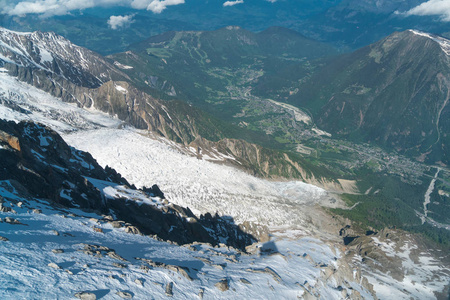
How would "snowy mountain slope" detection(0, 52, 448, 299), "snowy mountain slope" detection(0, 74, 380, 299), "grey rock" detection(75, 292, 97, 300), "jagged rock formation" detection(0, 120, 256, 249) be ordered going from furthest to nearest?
"jagged rock formation" detection(0, 120, 256, 249) → "snowy mountain slope" detection(0, 52, 448, 299) → "snowy mountain slope" detection(0, 74, 380, 299) → "grey rock" detection(75, 292, 97, 300)

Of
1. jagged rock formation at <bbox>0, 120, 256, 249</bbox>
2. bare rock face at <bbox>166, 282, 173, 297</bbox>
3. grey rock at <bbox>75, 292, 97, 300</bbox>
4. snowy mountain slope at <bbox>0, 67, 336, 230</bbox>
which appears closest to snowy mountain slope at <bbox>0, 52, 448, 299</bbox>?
snowy mountain slope at <bbox>0, 67, 336, 230</bbox>

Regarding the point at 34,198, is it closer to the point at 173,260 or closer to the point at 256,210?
the point at 173,260

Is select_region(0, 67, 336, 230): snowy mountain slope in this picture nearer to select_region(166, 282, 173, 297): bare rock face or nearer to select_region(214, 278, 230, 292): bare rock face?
select_region(214, 278, 230, 292): bare rock face

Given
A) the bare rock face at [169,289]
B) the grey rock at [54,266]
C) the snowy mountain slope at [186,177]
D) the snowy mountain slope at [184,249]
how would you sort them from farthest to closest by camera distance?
1. the snowy mountain slope at [186,177]
2. the bare rock face at [169,289]
3. the snowy mountain slope at [184,249]
4. the grey rock at [54,266]

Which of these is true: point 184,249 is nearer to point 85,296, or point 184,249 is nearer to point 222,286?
point 222,286

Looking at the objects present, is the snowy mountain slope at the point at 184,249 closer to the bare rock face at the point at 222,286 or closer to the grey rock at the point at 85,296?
the bare rock face at the point at 222,286

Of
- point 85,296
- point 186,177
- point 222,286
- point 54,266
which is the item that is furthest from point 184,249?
point 186,177

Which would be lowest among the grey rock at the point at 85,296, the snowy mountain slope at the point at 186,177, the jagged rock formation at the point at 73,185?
the snowy mountain slope at the point at 186,177

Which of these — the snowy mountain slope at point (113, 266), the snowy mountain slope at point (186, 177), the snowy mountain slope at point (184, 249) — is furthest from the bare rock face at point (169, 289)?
the snowy mountain slope at point (186, 177)

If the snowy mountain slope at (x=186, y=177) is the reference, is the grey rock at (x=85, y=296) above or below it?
above
